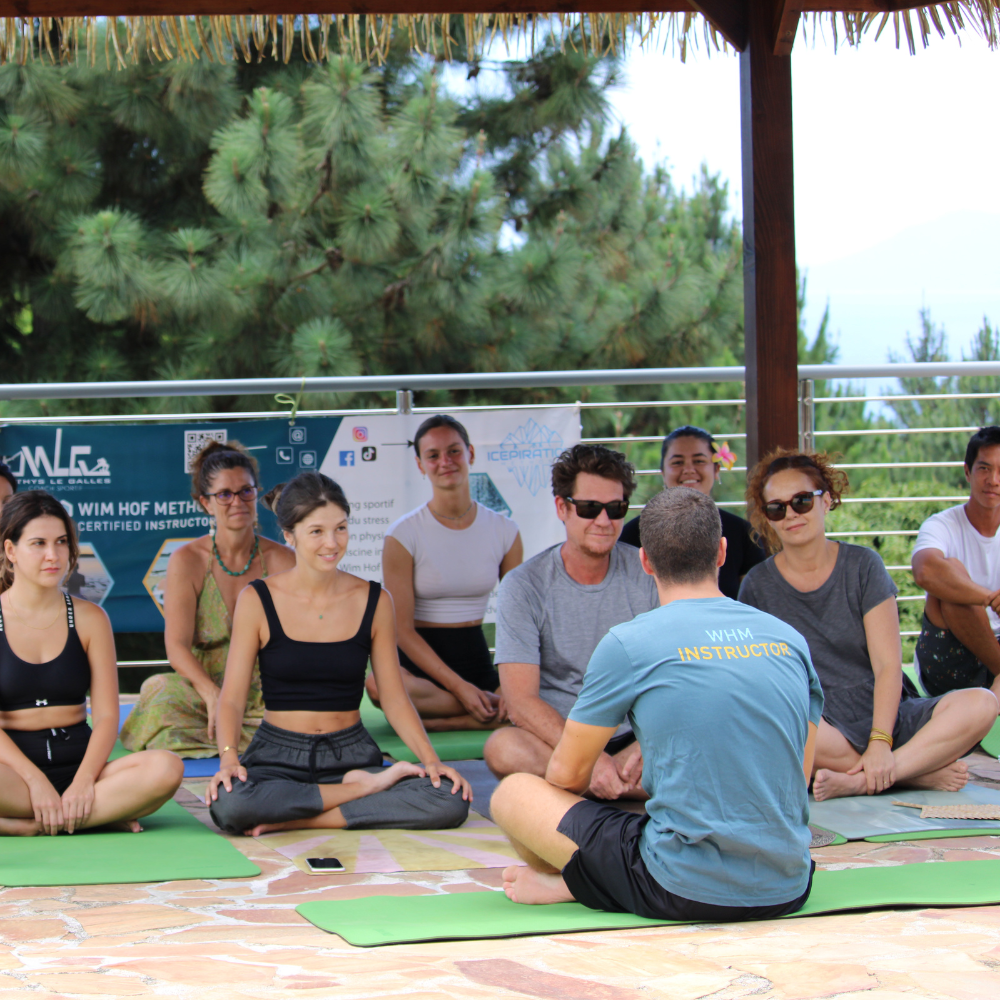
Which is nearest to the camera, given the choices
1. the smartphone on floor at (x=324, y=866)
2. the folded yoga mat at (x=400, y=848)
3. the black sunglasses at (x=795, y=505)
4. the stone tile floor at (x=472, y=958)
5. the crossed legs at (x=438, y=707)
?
the stone tile floor at (x=472, y=958)

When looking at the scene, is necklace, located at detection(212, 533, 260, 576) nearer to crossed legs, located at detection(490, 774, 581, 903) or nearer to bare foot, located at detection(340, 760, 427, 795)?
bare foot, located at detection(340, 760, 427, 795)

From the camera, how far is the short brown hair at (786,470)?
3.90 m

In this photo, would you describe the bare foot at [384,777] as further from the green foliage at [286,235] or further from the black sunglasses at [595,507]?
the green foliage at [286,235]

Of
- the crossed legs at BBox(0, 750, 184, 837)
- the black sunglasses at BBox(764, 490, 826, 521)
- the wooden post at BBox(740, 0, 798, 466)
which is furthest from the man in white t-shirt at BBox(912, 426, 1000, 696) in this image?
the crossed legs at BBox(0, 750, 184, 837)

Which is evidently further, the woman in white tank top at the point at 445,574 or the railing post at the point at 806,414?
the railing post at the point at 806,414

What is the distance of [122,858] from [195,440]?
9.52 ft

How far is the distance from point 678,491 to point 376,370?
723 cm

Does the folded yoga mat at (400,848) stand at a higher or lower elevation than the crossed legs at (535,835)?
lower

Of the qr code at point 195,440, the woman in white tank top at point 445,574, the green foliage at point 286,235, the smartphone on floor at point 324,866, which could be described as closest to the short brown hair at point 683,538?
the smartphone on floor at point 324,866

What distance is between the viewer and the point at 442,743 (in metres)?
4.81

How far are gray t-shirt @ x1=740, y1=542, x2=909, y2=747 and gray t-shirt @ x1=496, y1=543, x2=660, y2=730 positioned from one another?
1.53ft

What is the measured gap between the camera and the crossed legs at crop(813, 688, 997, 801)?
3.84m

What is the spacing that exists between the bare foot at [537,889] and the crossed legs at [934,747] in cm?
138

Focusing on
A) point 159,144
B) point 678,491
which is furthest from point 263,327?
point 678,491
